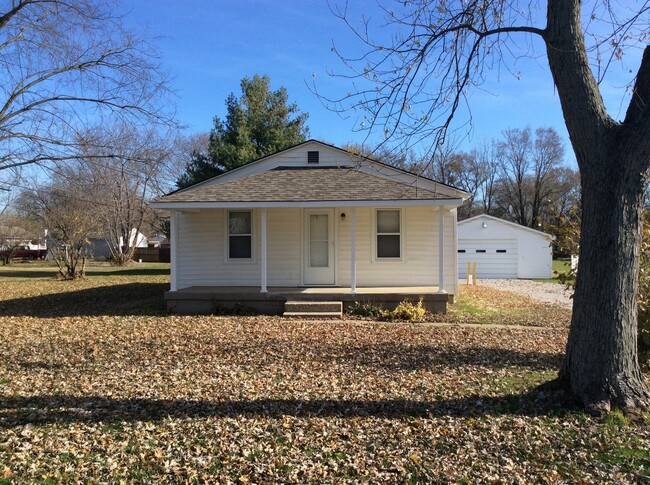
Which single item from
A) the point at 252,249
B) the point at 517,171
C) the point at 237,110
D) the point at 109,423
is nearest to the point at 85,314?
the point at 252,249

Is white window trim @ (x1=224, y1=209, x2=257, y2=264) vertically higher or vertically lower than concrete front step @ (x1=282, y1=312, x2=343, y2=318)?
higher

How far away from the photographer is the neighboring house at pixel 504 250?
24906 millimetres

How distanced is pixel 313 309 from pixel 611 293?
23.0 feet

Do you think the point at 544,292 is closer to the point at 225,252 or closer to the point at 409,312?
the point at 409,312

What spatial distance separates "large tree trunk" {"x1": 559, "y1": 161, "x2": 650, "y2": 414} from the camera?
14.5ft

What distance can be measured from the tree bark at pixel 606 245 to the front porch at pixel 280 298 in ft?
20.4

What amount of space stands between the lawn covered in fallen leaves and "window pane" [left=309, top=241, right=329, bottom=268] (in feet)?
13.3

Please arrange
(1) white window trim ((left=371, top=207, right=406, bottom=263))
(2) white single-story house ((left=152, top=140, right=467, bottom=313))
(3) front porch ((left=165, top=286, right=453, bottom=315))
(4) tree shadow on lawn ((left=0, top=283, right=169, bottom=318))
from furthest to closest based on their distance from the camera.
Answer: (1) white window trim ((left=371, top=207, right=406, bottom=263))
(4) tree shadow on lawn ((left=0, top=283, right=169, bottom=318))
(2) white single-story house ((left=152, top=140, right=467, bottom=313))
(3) front porch ((left=165, top=286, right=453, bottom=315))

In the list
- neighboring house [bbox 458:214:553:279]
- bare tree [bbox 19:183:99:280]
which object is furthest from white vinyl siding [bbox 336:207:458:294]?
bare tree [bbox 19:183:99:280]

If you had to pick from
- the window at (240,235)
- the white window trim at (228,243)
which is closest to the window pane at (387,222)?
the white window trim at (228,243)

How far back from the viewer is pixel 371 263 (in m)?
12.5

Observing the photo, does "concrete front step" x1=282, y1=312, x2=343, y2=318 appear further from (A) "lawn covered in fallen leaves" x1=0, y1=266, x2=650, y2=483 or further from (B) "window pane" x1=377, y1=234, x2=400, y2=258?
(B) "window pane" x1=377, y1=234, x2=400, y2=258

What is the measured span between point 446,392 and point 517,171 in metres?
51.3

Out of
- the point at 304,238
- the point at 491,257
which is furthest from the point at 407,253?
the point at 491,257
